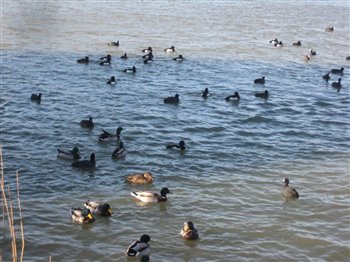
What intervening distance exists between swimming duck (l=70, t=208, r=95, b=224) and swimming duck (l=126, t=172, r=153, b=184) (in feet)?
11.4

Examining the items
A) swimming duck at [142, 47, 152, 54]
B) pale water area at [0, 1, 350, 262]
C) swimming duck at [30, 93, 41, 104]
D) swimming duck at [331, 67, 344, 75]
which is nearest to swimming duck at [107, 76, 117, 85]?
pale water area at [0, 1, 350, 262]

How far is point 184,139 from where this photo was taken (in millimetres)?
27250

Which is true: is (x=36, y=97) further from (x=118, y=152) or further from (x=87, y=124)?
(x=118, y=152)

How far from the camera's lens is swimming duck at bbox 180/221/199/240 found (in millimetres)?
17641

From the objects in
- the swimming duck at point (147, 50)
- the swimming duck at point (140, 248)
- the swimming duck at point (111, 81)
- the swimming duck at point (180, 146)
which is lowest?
the swimming duck at point (140, 248)

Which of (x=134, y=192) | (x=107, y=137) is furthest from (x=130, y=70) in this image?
(x=134, y=192)

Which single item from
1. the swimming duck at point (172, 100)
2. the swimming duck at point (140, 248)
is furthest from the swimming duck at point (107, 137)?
the swimming duck at point (140, 248)

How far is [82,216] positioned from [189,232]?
3.47m

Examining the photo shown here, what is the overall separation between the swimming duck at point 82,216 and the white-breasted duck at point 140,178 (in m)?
3.47

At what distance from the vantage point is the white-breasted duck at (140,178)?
21516 millimetres

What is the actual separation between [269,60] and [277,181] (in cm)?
2421

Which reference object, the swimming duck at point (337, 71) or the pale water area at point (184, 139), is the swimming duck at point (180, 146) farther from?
the swimming duck at point (337, 71)

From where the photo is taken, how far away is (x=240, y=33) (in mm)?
55688

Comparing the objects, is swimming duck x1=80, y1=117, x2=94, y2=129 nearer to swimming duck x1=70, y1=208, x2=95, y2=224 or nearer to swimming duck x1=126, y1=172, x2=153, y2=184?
swimming duck x1=126, y1=172, x2=153, y2=184
